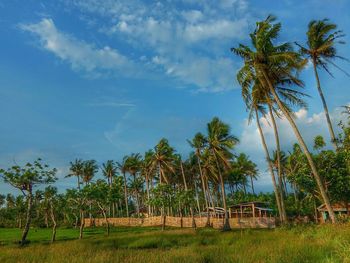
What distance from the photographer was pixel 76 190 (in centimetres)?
4666

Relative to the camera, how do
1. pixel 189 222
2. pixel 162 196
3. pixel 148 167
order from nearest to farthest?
pixel 162 196 → pixel 189 222 → pixel 148 167

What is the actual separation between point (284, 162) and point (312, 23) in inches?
1916

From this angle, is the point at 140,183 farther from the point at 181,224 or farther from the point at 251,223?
the point at 251,223

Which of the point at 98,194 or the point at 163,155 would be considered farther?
the point at 163,155

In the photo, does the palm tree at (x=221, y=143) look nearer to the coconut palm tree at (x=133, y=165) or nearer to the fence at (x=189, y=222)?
the fence at (x=189, y=222)

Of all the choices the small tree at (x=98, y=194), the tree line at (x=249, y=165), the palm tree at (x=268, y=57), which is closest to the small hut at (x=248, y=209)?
the tree line at (x=249, y=165)

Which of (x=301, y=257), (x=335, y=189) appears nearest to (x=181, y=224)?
(x=335, y=189)

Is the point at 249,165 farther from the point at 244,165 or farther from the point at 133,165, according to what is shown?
the point at 133,165

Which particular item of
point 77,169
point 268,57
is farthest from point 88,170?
point 268,57

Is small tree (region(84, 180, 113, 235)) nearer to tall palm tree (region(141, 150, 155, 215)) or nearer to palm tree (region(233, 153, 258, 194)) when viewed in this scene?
tall palm tree (region(141, 150, 155, 215))

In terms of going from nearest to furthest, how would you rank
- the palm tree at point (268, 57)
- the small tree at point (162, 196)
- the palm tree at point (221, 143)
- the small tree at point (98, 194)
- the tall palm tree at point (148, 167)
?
the palm tree at point (268, 57)
the small tree at point (98, 194)
the palm tree at point (221, 143)
the small tree at point (162, 196)
the tall palm tree at point (148, 167)

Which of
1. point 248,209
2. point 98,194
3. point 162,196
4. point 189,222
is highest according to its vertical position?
point 162,196

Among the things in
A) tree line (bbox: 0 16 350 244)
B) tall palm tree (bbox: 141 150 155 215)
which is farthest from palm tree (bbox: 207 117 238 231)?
tall palm tree (bbox: 141 150 155 215)

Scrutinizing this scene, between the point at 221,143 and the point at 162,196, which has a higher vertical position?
the point at 221,143
